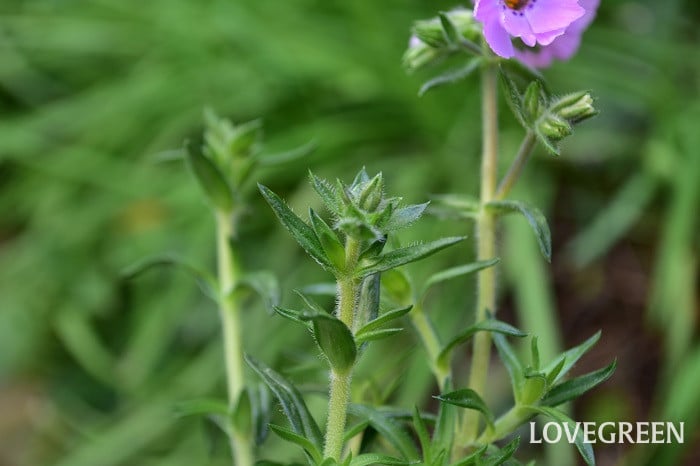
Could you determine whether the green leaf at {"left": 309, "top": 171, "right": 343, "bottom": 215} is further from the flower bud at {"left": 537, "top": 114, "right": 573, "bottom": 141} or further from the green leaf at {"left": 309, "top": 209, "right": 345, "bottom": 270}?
the flower bud at {"left": 537, "top": 114, "right": 573, "bottom": 141}

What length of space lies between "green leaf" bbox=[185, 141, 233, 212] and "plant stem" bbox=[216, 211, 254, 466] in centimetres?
1

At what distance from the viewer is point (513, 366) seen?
0.49 metres

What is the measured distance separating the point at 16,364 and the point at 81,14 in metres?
0.84

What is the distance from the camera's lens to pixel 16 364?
5.70 ft

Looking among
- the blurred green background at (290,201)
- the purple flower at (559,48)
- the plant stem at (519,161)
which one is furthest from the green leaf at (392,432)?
the blurred green background at (290,201)

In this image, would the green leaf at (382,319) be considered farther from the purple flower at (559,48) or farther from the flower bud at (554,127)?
the purple flower at (559,48)

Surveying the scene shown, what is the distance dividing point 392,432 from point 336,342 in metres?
Result: 0.08

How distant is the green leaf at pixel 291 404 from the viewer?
435mm

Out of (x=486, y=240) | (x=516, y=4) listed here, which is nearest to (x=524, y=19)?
(x=516, y=4)

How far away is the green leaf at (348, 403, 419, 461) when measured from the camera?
452mm

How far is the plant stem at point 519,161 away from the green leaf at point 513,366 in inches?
3.3

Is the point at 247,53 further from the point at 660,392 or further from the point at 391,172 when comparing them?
the point at 660,392

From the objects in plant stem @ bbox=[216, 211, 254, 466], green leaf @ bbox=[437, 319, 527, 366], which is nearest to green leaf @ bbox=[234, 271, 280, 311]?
plant stem @ bbox=[216, 211, 254, 466]

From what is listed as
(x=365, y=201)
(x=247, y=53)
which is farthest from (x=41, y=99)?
(x=365, y=201)
